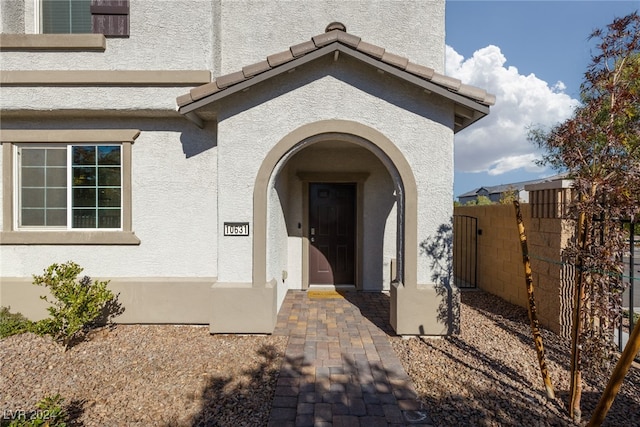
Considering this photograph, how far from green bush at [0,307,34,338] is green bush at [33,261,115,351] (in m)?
0.66

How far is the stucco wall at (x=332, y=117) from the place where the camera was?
5.80 m

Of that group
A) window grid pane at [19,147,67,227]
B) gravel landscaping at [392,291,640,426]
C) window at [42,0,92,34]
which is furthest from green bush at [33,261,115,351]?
gravel landscaping at [392,291,640,426]

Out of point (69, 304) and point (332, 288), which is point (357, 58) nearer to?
point (332, 288)

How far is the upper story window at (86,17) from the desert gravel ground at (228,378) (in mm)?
6106

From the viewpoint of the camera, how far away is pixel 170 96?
637cm

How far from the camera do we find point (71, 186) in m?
6.64

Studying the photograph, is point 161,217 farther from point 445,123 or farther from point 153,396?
point 445,123

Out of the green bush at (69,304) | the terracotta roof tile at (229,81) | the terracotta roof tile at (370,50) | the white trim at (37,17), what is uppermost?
the white trim at (37,17)

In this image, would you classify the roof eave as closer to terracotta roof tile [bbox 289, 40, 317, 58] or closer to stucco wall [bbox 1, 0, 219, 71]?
terracotta roof tile [bbox 289, 40, 317, 58]

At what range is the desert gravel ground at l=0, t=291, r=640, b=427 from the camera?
12.3 ft

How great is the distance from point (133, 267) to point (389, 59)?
6.47m

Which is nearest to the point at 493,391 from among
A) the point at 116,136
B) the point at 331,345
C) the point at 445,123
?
the point at 331,345

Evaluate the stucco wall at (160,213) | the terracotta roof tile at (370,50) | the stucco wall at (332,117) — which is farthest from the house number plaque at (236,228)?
the terracotta roof tile at (370,50)

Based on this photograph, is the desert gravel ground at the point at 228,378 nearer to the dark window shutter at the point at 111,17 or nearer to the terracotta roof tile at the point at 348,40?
the terracotta roof tile at the point at 348,40
